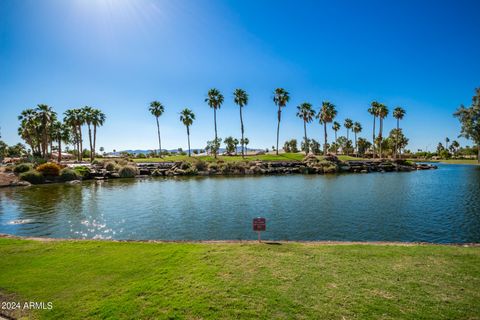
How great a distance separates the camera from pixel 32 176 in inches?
1487

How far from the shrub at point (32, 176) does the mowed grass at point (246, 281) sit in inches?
1410

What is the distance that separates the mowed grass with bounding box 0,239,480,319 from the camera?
218 inches

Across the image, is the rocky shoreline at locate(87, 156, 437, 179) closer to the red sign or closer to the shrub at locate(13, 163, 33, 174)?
the shrub at locate(13, 163, 33, 174)

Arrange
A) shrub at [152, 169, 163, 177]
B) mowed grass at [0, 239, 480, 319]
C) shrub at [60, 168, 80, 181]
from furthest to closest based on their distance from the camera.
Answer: shrub at [152, 169, 163, 177], shrub at [60, 168, 80, 181], mowed grass at [0, 239, 480, 319]

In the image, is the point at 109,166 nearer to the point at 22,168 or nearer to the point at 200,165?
the point at 22,168

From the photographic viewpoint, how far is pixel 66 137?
277 feet

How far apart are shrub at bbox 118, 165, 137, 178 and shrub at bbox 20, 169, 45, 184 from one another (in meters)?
13.2

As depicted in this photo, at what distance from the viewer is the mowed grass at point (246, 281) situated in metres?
5.54

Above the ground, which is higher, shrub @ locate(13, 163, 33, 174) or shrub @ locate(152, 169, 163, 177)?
shrub @ locate(13, 163, 33, 174)

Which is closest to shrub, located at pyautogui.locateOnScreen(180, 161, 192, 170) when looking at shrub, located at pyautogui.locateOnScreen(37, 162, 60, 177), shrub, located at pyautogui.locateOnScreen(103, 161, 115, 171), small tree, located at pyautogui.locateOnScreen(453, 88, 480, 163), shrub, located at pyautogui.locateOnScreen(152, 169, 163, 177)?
shrub, located at pyautogui.locateOnScreen(152, 169, 163, 177)

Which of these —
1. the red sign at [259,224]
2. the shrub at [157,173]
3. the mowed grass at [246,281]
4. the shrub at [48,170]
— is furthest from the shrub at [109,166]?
the red sign at [259,224]

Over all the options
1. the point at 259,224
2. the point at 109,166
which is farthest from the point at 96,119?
the point at 259,224

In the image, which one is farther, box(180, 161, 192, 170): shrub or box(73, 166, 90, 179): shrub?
box(180, 161, 192, 170): shrub

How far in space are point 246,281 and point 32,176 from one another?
146 feet
